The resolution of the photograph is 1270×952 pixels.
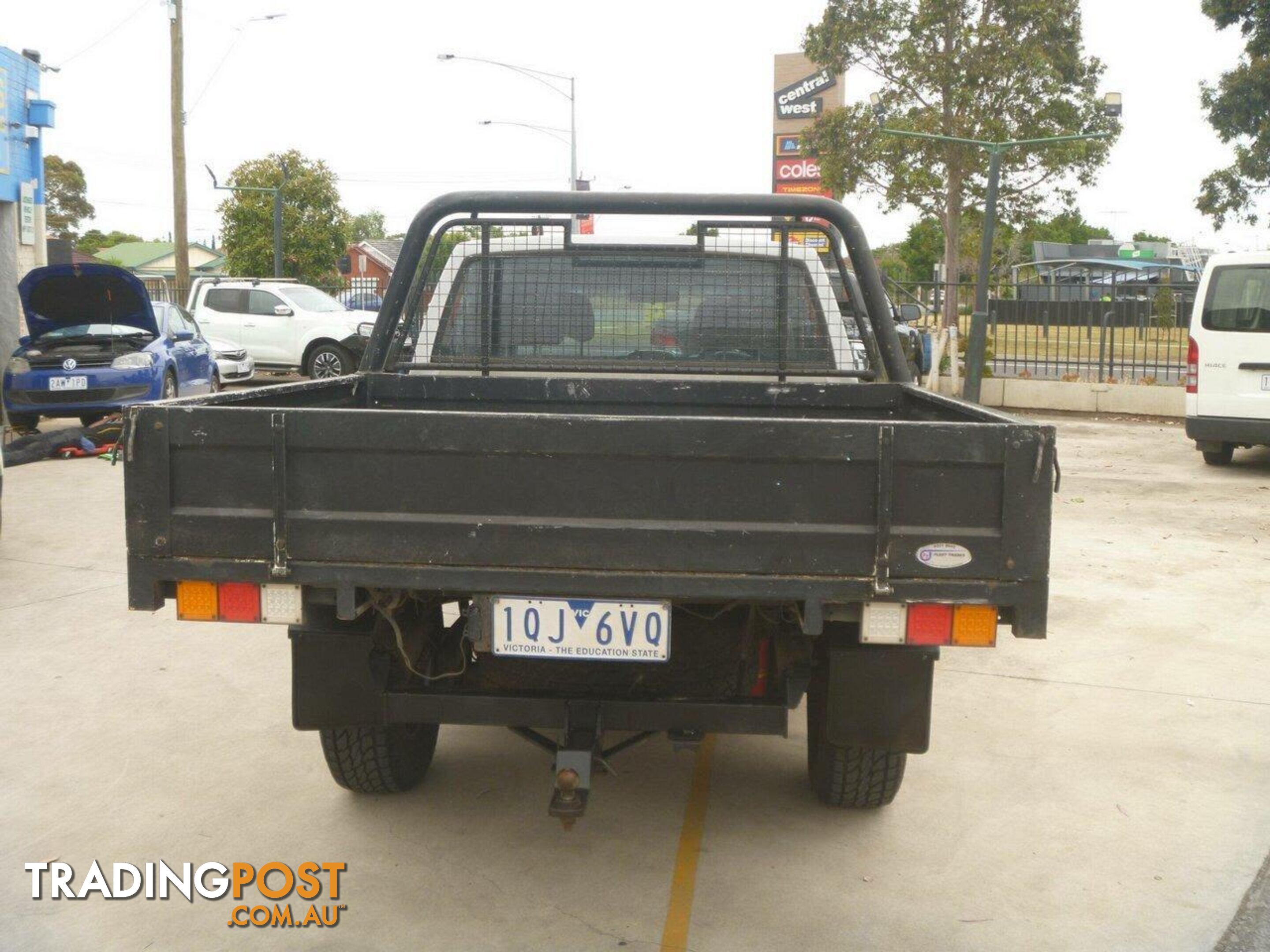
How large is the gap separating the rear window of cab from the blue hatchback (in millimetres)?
10778

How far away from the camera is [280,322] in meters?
21.8

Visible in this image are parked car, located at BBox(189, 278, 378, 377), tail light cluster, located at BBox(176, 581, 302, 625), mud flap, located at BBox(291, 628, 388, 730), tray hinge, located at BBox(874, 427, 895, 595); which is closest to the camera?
tray hinge, located at BBox(874, 427, 895, 595)

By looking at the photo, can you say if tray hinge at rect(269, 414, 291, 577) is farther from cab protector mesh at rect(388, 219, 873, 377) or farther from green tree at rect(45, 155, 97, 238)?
green tree at rect(45, 155, 97, 238)

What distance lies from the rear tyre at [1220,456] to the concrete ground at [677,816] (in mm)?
7204

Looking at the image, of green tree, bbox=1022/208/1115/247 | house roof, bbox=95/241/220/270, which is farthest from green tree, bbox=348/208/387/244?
green tree, bbox=1022/208/1115/247

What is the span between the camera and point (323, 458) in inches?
128

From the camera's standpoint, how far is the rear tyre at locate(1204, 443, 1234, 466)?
13438 mm

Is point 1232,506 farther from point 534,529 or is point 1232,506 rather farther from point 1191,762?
point 534,529

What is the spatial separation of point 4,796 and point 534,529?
94.3 inches

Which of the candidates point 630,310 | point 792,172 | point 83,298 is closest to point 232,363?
point 83,298

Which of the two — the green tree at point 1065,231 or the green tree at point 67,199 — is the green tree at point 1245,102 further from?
the green tree at point 67,199

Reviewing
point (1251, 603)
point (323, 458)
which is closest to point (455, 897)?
point (323, 458)

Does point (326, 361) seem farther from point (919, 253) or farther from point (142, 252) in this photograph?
point (142, 252)

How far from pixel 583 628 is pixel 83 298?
1294 centimetres
